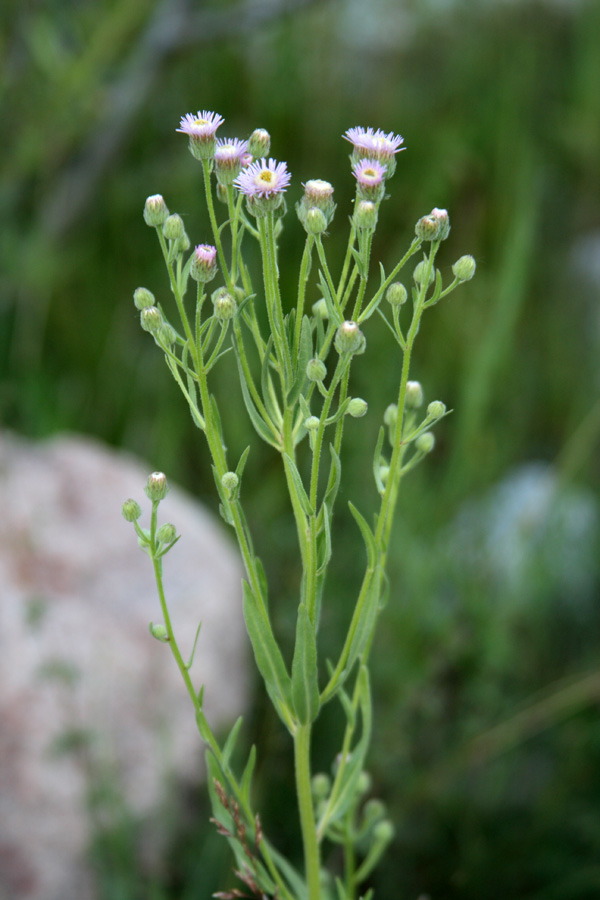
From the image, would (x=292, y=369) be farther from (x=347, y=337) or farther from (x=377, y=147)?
(x=377, y=147)

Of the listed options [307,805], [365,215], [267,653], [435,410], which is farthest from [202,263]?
[307,805]

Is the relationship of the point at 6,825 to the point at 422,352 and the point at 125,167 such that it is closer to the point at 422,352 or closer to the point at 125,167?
the point at 422,352

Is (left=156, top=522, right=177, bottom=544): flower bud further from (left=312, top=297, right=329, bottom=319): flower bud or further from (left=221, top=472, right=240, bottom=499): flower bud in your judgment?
(left=312, top=297, right=329, bottom=319): flower bud

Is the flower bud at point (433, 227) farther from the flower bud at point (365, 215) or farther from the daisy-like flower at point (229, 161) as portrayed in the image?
the daisy-like flower at point (229, 161)

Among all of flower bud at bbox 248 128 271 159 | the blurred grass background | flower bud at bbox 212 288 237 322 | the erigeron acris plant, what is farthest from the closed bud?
the blurred grass background

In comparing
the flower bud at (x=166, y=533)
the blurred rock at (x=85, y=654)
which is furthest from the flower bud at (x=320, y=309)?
the blurred rock at (x=85, y=654)

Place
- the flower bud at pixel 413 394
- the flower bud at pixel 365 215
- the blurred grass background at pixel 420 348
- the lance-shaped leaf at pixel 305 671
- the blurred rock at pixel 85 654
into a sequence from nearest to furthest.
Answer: the flower bud at pixel 365 215
the lance-shaped leaf at pixel 305 671
the flower bud at pixel 413 394
the blurred rock at pixel 85 654
the blurred grass background at pixel 420 348
